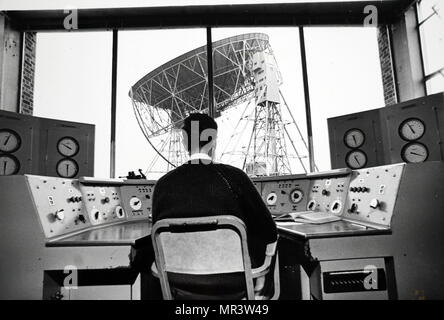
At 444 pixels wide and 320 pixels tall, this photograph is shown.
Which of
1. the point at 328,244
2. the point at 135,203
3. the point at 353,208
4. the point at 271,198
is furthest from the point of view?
the point at 271,198

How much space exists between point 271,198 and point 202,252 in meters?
1.37

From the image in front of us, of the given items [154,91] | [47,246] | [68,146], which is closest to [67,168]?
[68,146]

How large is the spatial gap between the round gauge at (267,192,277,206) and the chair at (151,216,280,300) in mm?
1214

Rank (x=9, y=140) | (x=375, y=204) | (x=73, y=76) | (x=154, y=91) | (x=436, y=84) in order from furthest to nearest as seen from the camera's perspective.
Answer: (x=154, y=91), (x=73, y=76), (x=436, y=84), (x=9, y=140), (x=375, y=204)

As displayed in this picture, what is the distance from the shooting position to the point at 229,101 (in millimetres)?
5625

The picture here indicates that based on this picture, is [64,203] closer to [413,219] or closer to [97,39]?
[413,219]

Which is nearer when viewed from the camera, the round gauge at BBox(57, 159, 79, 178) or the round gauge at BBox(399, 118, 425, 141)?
the round gauge at BBox(399, 118, 425, 141)

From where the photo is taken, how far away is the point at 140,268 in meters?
1.74

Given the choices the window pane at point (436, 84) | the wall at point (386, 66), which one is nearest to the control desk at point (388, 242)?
the window pane at point (436, 84)

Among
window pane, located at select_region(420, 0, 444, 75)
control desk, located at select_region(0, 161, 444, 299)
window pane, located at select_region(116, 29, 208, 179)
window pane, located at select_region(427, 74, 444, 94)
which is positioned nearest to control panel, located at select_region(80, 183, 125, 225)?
control desk, located at select_region(0, 161, 444, 299)

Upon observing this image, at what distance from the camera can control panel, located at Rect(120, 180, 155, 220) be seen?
83.7 inches

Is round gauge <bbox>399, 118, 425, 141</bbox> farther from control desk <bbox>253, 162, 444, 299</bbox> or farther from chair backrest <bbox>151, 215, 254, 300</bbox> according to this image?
chair backrest <bbox>151, 215, 254, 300</bbox>

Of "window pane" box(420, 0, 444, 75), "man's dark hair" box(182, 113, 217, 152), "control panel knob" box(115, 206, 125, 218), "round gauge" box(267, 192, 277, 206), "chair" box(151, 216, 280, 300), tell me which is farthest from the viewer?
"window pane" box(420, 0, 444, 75)

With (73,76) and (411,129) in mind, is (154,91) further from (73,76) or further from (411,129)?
(411,129)
